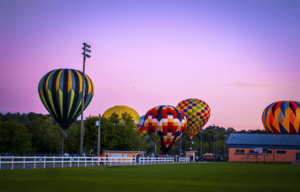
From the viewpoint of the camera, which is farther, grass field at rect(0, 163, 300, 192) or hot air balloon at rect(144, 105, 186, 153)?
hot air balloon at rect(144, 105, 186, 153)

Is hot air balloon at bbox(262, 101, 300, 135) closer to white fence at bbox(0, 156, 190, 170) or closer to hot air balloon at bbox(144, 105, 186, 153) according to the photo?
hot air balloon at bbox(144, 105, 186, 153)

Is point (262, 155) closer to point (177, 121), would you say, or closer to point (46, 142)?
point (177, 121)

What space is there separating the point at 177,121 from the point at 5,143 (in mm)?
35772

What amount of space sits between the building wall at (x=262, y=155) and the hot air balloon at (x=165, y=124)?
13004mm

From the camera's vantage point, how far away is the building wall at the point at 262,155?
241ft

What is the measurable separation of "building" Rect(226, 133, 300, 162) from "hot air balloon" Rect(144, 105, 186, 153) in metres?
12.8

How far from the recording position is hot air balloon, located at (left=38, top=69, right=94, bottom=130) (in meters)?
58.7

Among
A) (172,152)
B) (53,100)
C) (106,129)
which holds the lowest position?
(172,152)

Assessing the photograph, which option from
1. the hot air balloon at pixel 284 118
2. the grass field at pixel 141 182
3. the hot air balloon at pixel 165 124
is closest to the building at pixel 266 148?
the hot air balloon at pixel 284 118

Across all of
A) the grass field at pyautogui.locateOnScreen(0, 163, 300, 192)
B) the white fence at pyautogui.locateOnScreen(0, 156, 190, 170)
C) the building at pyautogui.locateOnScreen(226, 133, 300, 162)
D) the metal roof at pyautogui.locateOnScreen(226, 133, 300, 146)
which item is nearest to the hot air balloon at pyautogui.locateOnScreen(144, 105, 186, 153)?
the white fence at pyautogui.locateOnScreen(0, 156, 190, 170)

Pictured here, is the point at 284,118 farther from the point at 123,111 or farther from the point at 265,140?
the point at 123,111

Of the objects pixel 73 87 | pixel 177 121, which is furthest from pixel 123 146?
pixel 73 87

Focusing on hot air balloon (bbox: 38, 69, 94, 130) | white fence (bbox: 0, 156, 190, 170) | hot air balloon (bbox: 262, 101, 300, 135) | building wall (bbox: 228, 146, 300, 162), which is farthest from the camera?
hot air balloon (bbox: 262, 101, 300, 135)

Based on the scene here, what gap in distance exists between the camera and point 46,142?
97812 mm
